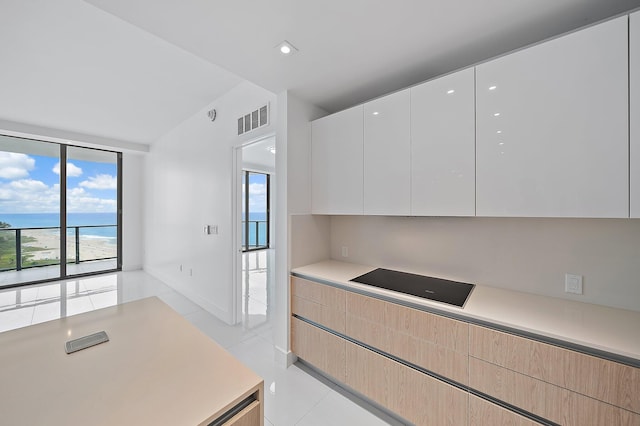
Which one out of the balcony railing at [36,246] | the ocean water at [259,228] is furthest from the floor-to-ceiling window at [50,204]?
the ocean water at [259,228]

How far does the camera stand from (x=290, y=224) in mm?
2223

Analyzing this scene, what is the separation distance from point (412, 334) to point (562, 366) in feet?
2.24

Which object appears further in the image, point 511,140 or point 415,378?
point 415,378

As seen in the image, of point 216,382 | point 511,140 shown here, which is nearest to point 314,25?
point 511,140

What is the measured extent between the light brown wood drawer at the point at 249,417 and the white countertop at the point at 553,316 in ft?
3.51

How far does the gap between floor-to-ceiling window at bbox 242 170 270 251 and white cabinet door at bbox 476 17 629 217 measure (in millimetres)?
6639

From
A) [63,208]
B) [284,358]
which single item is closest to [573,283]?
[284,358]

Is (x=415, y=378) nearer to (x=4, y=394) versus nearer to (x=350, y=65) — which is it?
(x=4, y=394)

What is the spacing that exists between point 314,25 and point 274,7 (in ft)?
0.82

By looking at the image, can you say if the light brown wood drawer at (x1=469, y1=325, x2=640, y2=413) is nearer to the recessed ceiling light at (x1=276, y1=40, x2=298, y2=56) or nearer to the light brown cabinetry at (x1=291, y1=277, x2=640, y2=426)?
the light brown cabinetry at (x1=291, y1=277, x2=640, y2=426)

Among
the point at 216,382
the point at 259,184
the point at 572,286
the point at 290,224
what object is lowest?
the point at 216,382

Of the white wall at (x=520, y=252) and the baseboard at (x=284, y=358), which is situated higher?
the white wall at (x=520, y=252)

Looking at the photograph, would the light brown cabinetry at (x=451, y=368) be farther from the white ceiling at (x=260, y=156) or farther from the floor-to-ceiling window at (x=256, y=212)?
the floor-to-ceiling window at (x=256, y=212)

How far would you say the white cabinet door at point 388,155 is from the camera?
1.78 metres
